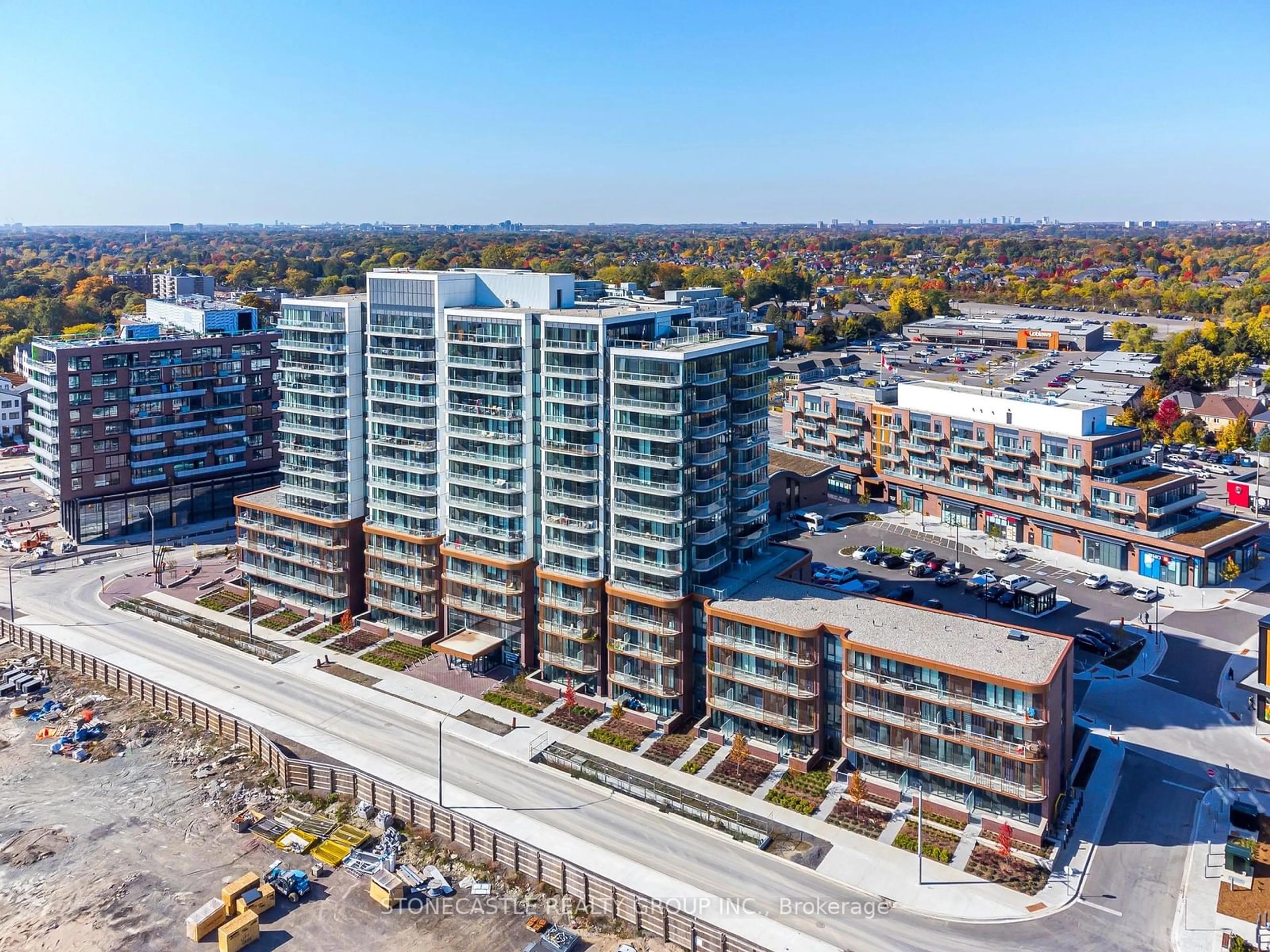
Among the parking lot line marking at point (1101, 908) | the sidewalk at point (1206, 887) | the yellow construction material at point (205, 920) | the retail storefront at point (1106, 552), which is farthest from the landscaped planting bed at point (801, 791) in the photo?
the retail storefront at point (1106, 552)

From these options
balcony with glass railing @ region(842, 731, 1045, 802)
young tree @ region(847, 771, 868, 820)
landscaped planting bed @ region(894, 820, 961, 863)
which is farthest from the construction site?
balcony with glass railing @ region(842, 731, 1045, 802)

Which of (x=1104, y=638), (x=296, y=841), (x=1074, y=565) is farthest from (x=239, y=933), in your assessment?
(x=1074, y=565)

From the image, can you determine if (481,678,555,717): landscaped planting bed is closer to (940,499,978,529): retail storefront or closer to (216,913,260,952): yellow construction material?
(216,913,260,952): yellow construction material

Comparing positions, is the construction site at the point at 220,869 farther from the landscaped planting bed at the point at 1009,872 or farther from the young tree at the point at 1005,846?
the young tree at the point at 1005,846

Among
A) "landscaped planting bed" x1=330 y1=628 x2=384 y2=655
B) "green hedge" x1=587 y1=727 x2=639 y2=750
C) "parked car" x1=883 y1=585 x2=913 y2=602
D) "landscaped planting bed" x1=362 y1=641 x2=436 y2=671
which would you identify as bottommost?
"green hedge" x1=587 y1=727 x2=639 y2=750

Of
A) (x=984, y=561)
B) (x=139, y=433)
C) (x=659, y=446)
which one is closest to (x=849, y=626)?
(x=659, y=446)

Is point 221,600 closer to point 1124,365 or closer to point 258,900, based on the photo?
point 258,900
